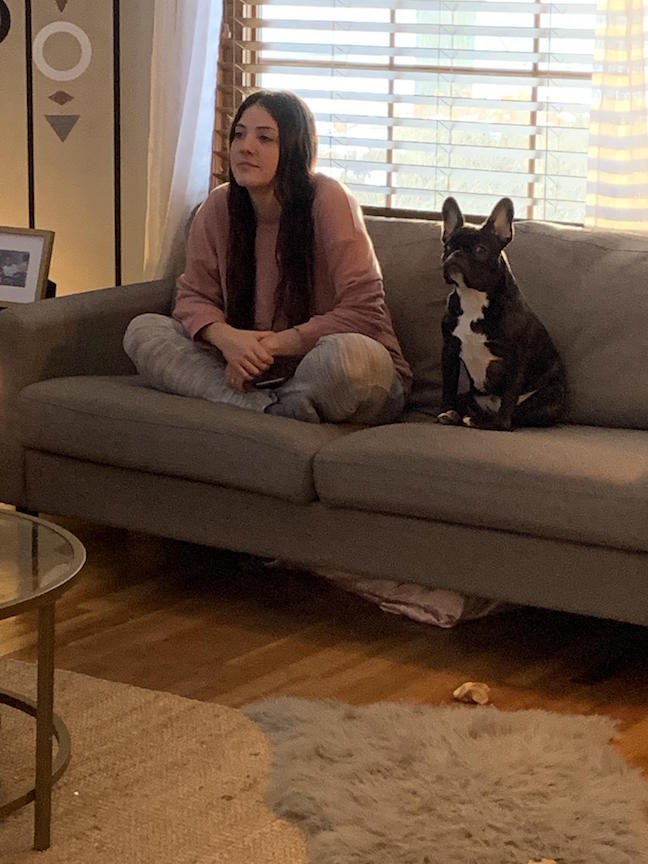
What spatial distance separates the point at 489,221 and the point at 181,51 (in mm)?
1419

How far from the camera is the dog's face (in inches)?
115

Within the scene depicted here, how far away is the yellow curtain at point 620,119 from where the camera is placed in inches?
132

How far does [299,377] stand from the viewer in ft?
9.93

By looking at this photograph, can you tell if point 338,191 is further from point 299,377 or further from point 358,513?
point 358,513

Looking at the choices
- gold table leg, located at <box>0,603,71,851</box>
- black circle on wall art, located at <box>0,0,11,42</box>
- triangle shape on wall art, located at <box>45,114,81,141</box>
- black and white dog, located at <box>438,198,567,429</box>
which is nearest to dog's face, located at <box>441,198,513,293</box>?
black and white dog, located at <box>438,198,567,429</box>

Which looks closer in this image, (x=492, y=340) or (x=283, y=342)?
(x=492, y=340)

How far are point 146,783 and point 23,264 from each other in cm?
236

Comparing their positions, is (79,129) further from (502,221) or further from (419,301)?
(502,221)

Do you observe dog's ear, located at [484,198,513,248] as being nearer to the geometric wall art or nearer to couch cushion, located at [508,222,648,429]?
couch cushion, located at [508,222,648,429]

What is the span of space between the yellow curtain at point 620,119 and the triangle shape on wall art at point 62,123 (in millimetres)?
1791

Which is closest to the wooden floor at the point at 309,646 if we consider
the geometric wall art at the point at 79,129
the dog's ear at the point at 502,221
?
the dog's ear at the point at 502,221

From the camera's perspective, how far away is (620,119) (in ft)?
11.1

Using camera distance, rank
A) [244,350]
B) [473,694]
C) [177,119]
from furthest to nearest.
Result: [177,119] < [244,350] < [473,694]

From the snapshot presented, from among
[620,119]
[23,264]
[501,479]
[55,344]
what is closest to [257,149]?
[55,344]
